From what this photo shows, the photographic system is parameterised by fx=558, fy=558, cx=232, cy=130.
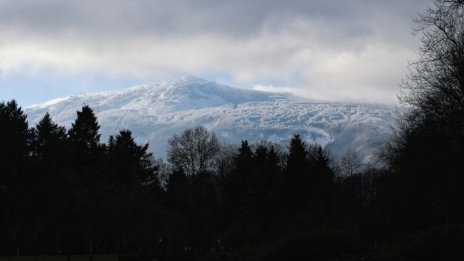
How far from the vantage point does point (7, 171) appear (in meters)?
49.1

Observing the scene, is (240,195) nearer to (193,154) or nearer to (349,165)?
(193,154)

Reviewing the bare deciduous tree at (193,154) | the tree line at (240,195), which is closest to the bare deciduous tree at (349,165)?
the tree line at (240,195)

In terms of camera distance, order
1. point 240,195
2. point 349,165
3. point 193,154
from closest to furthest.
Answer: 1. point 240,195
2. point 193,154
3. point 349,165

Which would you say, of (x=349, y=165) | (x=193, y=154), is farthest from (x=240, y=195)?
(x=349, y=165)

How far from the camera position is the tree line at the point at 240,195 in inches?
859

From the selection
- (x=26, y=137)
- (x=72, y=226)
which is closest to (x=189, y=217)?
(x=72, y=226)

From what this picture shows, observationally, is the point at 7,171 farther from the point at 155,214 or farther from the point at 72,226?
the point at 155,214

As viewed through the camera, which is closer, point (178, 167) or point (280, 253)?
point (280, 253)

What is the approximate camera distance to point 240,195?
62156 mm

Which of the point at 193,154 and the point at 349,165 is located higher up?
the point at 193,154

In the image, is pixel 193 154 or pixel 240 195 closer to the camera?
pixel 240 195

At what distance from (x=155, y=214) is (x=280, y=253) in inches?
1184

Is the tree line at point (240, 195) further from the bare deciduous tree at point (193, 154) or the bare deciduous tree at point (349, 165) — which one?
the bare deciduous tree at point (349, 165)

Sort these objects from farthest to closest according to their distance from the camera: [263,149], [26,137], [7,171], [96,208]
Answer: [263,149]
[26,137]
[7,171]
[96,208]
